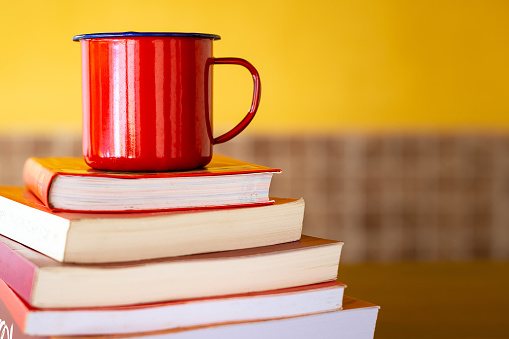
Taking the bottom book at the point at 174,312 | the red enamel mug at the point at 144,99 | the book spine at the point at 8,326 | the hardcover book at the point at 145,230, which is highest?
the red enamel mug at the point at 144,99

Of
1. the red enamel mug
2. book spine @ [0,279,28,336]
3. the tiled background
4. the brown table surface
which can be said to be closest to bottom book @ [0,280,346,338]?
book spine @ [0,279,28,336]

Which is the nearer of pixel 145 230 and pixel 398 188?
pixel 145 230

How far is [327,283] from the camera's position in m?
0.69

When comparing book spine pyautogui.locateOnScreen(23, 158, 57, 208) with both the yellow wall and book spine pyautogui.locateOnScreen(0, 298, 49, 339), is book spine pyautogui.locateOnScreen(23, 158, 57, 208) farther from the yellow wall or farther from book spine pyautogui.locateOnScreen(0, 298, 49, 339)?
the yellow wall

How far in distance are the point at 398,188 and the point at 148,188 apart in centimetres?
205

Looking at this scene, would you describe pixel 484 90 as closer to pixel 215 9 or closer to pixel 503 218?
pixel 503 218

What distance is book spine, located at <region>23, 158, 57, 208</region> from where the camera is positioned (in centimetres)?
64

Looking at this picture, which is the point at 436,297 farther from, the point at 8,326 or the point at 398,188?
the point at 398,188

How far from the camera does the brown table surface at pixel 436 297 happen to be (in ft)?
3.14

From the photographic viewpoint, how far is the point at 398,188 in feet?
8.54

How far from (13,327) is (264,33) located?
201cm

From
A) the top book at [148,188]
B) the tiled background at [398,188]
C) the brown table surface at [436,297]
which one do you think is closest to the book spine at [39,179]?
the top book at [148,188]

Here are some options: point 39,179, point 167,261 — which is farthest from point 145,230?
point 39,179

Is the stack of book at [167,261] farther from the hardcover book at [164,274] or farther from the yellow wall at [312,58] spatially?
the yellow wall at [312,58]
